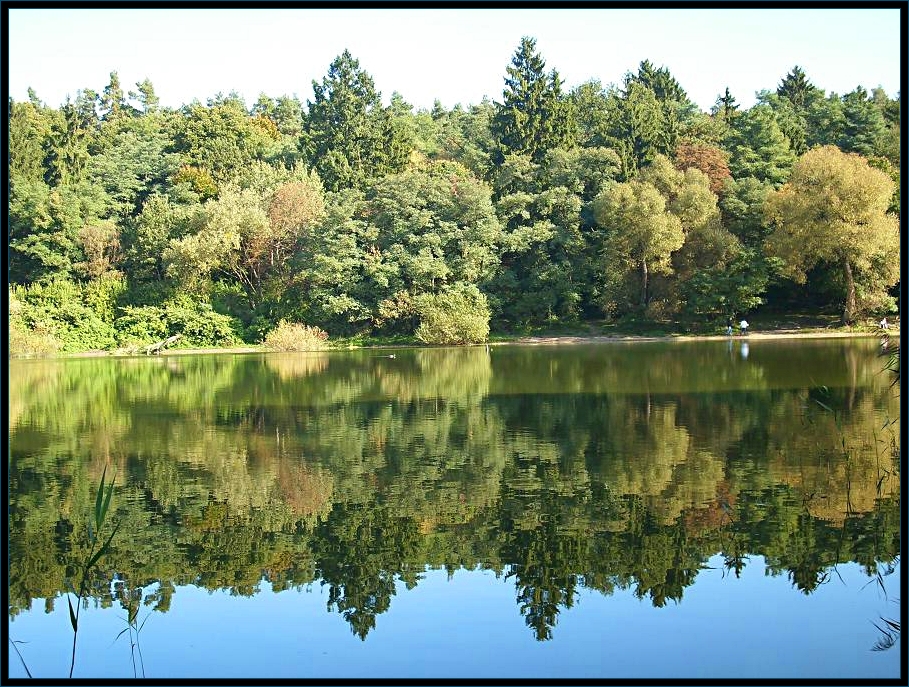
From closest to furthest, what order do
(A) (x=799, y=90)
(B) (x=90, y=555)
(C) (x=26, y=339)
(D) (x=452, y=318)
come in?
(B) (x=90, y=555) < (C) (x=26, y=339) < (D) (x=452, y=318) < (A) (x=799, y=90)

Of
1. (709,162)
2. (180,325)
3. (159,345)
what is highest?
(709,162)

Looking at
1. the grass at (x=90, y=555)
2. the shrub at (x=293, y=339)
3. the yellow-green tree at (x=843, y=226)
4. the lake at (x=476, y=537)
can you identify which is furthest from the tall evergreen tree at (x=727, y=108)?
the grass at (x=90, y=555)

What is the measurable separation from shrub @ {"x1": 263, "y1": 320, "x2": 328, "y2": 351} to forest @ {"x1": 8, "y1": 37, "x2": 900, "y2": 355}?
1.27 meters

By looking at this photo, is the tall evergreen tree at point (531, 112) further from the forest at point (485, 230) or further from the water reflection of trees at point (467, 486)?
the water reflection of trees at point (467, 486)

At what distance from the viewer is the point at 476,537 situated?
28.6 feet

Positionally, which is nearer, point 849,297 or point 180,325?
point 849,297

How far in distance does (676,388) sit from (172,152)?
130 feet

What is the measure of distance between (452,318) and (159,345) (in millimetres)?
12074

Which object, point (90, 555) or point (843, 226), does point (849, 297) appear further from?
point (90, 555)

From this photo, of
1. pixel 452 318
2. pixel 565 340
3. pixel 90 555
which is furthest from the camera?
pixel 565 340

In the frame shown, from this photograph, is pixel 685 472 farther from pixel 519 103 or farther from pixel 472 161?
pixel 472 161

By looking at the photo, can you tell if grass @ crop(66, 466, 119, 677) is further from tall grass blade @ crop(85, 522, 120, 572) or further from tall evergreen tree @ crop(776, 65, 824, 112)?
tall evergreen tree @ crop(776, 65, 824, 112)

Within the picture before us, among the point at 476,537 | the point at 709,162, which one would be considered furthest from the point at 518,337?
the point at 476,537

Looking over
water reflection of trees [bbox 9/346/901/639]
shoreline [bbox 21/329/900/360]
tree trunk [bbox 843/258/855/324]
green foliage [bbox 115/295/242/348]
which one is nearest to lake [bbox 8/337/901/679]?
water reflection of trees [bbox 9/346/901/639]
